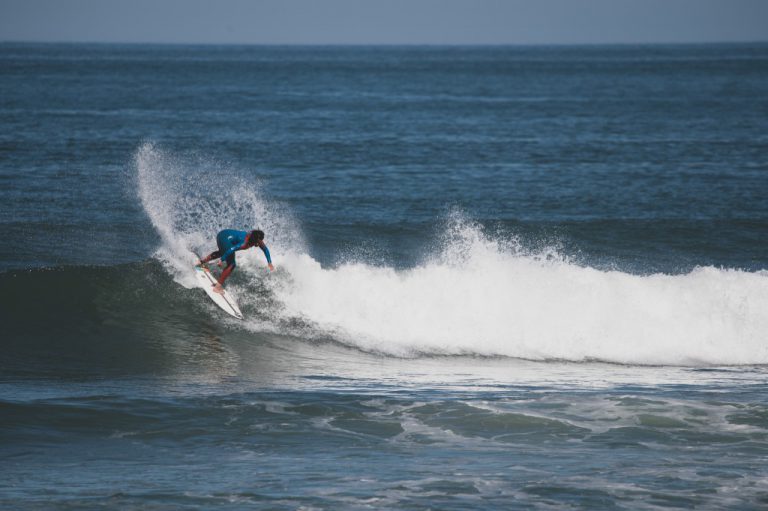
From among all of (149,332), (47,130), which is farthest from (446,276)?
(47,130)

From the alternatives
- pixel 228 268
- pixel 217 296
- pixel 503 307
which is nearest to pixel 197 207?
pixel 217 296

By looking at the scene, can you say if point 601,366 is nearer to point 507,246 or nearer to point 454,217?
point 507,246

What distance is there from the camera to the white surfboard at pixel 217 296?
54.0 feet

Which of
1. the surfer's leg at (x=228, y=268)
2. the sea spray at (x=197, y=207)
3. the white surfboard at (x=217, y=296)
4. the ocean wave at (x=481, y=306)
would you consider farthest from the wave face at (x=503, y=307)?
the surfer's leg at (x=228, y=268)

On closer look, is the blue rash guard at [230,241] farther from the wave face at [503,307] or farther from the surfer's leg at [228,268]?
the wave face at [503,307]

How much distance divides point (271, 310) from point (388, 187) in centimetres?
1430

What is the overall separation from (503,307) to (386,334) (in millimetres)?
2383

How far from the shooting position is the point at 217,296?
1645 cm

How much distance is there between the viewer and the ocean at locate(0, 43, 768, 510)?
379 inches

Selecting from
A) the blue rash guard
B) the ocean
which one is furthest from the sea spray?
the blue rash guard

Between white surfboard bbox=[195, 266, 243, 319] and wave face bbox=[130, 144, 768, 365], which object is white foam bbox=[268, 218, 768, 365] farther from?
white surfboard bbox=[195, 266, 243, 319]

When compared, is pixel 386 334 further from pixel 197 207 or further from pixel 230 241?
pixel 197 207

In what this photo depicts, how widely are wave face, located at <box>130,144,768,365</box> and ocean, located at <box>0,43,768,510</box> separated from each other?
6 cm

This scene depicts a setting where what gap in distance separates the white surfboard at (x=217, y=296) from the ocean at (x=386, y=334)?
29 centimetres
